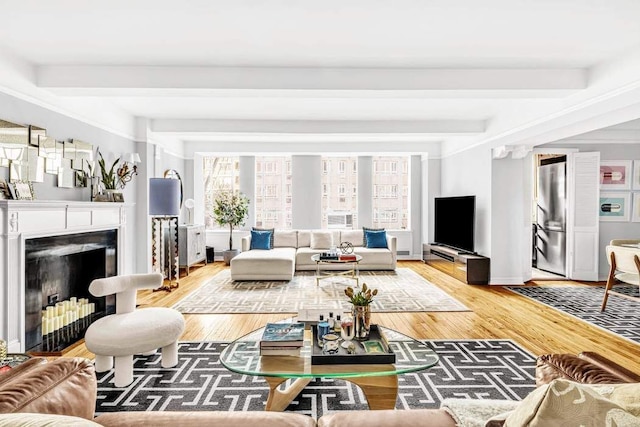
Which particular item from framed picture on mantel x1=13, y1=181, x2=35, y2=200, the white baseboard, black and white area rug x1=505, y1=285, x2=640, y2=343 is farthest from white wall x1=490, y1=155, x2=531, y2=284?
framed picture on mantel x1=13, y1=181, x2=35, y2=200

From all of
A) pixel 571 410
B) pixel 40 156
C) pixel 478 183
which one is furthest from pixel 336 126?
pixel 571 410

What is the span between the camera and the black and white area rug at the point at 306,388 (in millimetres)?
2363

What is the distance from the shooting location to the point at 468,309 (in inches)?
178

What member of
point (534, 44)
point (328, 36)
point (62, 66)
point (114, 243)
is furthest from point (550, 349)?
point (62, 66)

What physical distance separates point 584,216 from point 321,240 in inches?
171

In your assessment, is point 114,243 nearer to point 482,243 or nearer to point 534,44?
point 534,44

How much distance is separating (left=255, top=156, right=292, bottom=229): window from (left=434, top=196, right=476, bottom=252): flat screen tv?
316cm

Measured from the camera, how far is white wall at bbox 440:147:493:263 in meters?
6.10

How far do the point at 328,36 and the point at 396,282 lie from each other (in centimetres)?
399

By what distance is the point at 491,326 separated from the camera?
153 inches

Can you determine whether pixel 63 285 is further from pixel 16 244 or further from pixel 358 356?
pixel 358 356

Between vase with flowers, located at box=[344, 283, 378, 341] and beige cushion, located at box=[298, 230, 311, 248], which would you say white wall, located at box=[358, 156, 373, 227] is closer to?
beige cushion, located at box=[298, 230, 311, 248]

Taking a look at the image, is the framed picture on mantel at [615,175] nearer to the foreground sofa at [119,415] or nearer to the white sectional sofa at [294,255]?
the white sectional sofa at [294,255]

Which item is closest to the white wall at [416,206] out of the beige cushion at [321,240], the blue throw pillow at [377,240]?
the blue throw pillow at [377,240]
